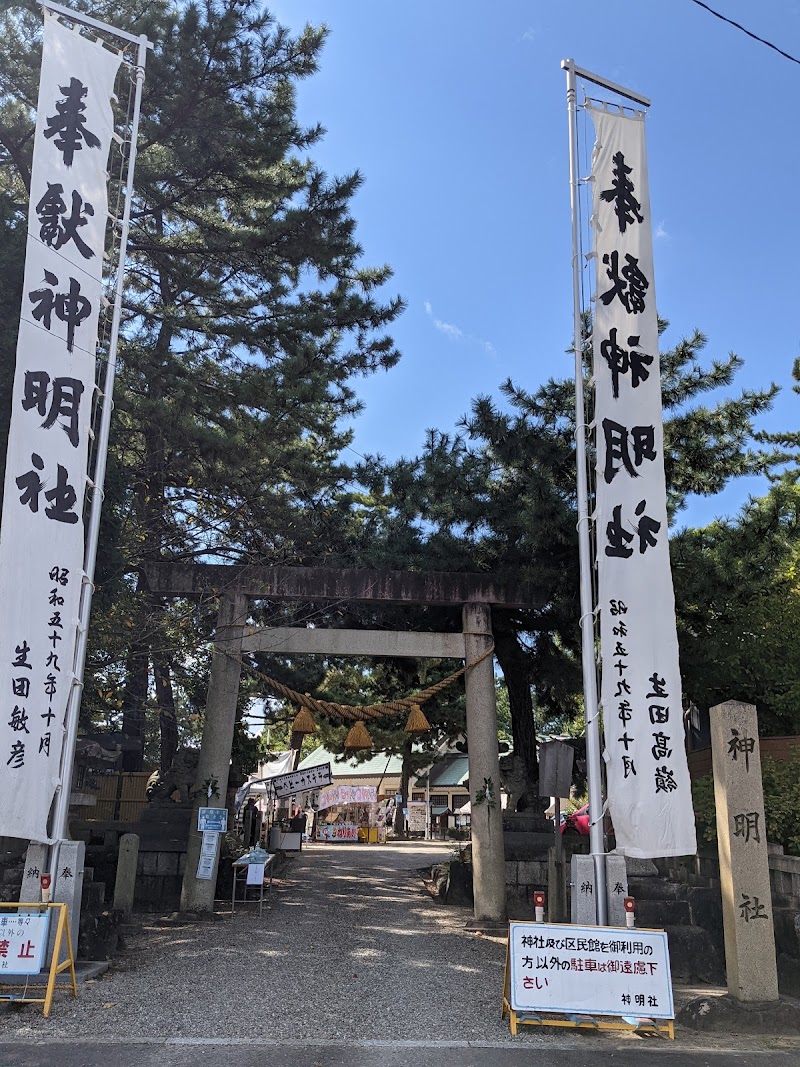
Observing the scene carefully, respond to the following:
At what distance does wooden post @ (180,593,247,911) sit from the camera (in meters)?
11.7

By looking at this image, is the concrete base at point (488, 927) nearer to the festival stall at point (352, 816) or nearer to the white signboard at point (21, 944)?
the white signboard at point (21, 944)

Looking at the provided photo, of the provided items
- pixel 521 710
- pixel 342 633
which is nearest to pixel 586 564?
pixel 342 633

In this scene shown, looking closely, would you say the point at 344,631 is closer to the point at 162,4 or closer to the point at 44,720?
the point at 44,720

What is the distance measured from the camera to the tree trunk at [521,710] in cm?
1441

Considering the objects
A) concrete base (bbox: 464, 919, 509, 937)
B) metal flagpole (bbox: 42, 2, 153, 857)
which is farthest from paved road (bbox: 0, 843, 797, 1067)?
metal flagpole (bbox: 42, 2, 153, 857)

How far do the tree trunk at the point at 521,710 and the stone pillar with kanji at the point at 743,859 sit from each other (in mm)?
7260

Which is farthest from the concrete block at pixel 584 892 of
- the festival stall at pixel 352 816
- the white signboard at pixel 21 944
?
the festival stall at pixel 352 816

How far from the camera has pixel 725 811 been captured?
703 cm

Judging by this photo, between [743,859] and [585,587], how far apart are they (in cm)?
281

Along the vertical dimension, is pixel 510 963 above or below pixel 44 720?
below

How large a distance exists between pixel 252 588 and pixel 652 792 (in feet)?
22.0

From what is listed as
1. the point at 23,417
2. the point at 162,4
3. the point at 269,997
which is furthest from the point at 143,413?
the point at 269,997

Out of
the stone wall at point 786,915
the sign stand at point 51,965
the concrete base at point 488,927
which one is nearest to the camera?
the sign stand at point 51,965

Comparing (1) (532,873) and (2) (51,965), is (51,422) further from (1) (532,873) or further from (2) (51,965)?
(1) (532,873)
